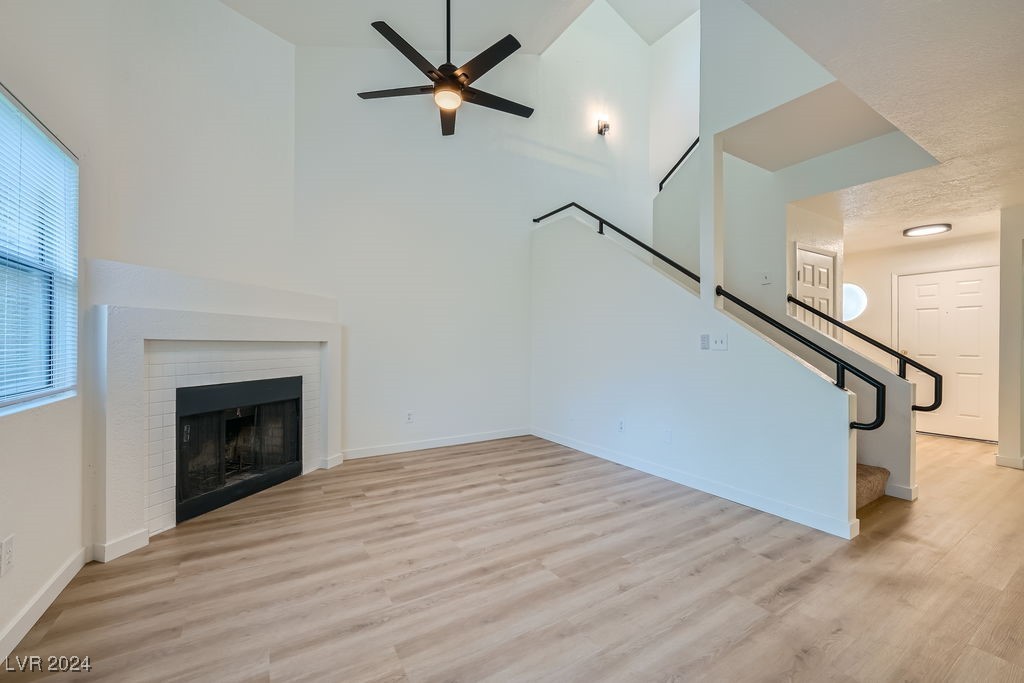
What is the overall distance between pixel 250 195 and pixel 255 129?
0.58 m

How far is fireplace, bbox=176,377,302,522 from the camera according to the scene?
2.79 m

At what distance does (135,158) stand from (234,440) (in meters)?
2.04

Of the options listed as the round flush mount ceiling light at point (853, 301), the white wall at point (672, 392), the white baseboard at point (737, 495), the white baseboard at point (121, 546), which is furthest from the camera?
the round flush mount ceiling light at point (853, 301)

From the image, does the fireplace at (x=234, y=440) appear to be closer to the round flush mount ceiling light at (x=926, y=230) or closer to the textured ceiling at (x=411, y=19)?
the textured ceiling at (x=411, y=19)

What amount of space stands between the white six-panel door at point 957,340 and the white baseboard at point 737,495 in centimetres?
419

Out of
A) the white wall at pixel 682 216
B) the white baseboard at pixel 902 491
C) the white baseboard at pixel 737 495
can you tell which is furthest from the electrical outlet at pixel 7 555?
the white wall at pixel 682 216

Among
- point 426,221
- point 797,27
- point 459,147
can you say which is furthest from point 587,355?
point 797,27

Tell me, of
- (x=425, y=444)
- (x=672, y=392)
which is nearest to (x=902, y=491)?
(x=672, y=392)

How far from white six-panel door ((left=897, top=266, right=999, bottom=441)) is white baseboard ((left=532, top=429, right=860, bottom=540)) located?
4191mm

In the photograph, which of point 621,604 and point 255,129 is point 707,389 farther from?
point 255,129

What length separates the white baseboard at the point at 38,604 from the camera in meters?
1.57

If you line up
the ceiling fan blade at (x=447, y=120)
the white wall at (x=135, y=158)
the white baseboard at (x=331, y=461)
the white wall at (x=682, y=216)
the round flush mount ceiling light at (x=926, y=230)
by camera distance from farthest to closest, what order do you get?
the white wall at (x=682, y=216) < the round flush mount ceiling light at (x=926, y=230) < the white baseboard at (x=331, y=461) < the ceiling fan blade at (x=447, y=120) < the white wall at (x=135, y=158)

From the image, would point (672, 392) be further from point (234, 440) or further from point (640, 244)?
point (234, 440)

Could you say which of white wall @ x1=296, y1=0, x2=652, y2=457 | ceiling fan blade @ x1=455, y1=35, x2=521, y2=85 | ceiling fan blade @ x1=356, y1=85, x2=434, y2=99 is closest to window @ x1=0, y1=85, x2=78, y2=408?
white wall @ x1=296, y1=0, x2=652, y2=457
